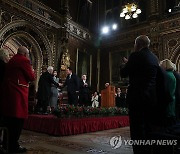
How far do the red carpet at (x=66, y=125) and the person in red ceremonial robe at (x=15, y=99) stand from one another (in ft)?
5.71

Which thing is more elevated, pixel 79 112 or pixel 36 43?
A: pixel 36 43

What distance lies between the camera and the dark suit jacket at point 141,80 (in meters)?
2.24

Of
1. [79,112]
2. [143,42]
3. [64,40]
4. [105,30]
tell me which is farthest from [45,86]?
[105,30]

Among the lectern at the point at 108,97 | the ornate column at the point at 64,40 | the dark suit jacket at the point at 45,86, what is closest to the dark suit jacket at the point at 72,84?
the dark suit jacket at the point at 45,86

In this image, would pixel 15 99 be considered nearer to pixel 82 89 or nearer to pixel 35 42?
pixel 82 89

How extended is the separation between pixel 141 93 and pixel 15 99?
171 cm

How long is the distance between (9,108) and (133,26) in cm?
1195

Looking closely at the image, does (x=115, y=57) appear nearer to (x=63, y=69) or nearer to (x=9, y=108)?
(x=63, y=69)

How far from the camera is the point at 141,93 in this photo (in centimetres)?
222

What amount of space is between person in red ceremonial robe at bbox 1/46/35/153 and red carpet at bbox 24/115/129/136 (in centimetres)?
174

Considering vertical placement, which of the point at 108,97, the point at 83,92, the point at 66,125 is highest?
the point at 83,92

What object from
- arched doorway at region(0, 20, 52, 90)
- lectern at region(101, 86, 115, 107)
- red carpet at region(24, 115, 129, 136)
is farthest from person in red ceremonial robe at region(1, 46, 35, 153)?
arched doorway at region(0, 20, 52, 90)

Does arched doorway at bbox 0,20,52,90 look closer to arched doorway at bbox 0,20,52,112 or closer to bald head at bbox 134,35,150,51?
arched doorway at bbox 0,20,52,112

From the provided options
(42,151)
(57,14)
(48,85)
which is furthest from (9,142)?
(57,14)
